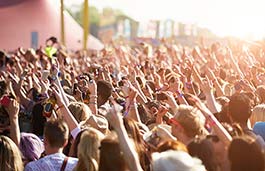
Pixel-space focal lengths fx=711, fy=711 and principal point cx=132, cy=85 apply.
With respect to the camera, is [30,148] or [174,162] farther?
[30,148]

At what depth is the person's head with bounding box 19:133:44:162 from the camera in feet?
18.4

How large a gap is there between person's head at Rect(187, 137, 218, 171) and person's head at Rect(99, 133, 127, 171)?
49cm

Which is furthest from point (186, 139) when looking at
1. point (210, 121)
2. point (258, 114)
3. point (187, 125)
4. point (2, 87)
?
point (2, 87)

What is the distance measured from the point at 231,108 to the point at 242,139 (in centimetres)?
170

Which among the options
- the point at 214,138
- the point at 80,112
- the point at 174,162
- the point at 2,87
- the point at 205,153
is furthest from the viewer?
the point at 2,87

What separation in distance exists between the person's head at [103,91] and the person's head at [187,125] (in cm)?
270

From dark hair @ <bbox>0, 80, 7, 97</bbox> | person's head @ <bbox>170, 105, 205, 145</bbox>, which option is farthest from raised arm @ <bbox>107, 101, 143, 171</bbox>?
dark hair @ <bbox>0, 80, 7, 97</bbox>

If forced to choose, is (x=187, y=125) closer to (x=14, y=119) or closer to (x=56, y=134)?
(x=56, y=134)

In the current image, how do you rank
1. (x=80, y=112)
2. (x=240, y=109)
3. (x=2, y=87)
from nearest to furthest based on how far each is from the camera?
1. (x=240, y=109)
2. (x=80, y=112)
3. (x=2, y=87)

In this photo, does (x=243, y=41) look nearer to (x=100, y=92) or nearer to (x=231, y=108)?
(x=100, y=92)

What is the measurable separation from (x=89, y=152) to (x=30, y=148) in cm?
115

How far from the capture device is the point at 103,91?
7.84 metres

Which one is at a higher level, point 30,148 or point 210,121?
point 210,121

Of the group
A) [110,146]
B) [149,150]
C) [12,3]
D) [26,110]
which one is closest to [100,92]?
[26,110]
